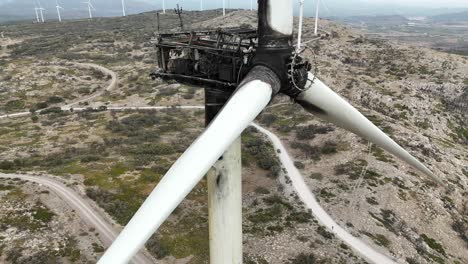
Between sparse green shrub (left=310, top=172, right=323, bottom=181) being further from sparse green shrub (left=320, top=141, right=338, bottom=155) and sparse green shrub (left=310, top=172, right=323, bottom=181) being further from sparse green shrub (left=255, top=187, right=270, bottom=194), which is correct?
sparse green shrub (left=255, top=187, right=270, bottom=194)

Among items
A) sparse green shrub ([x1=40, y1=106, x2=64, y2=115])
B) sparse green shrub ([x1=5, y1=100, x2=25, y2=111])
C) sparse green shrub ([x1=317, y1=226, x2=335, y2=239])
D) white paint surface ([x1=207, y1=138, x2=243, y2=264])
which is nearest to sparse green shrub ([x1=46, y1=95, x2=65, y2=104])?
sparse green shrub ([x1=5, y1=100, x2=25, y2=111])

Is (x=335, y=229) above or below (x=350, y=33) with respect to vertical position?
below

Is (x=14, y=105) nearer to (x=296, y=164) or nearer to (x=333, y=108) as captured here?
(x=296, y=164)

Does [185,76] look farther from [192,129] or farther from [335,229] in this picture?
[192,129]

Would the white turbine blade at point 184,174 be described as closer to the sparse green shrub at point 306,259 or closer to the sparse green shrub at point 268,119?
the sparse green shrub at point 306,259

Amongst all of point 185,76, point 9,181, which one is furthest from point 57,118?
point 185,76

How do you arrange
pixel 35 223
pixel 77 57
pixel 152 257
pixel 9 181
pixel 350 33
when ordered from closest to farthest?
pixel 152 257 < pixel 35 223 < pixel 9 181 < pixel 77 57 < pixel 350 33

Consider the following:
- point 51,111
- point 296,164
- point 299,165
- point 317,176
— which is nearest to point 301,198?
point 317,176
